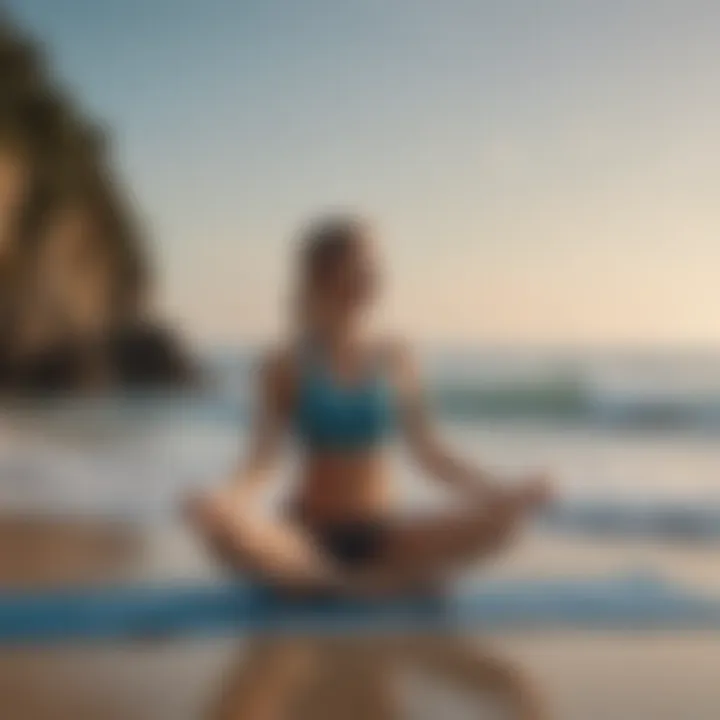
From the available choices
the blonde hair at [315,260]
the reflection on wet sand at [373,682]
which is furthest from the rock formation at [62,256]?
the reflection on wet sand at [373,682]

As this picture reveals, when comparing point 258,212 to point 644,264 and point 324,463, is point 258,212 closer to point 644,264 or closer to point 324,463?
point 324,463

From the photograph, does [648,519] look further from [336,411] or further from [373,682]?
[373,682]

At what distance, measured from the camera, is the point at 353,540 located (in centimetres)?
132

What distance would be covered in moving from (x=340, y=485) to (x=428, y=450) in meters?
0.11

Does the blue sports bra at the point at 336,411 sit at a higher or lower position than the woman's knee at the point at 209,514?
higher

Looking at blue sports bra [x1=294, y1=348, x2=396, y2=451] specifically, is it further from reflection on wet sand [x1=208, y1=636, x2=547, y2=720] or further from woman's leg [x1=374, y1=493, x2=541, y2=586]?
reflection on wet sand [x1=208, y1=636, x2=547, y2=720]

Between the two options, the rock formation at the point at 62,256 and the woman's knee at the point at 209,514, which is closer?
the woman's knee at the point at 209,514

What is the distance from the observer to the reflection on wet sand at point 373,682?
1.03m

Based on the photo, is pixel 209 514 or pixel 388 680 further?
pixel 209 514

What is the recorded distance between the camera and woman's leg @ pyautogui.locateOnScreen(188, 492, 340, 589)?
127 cm

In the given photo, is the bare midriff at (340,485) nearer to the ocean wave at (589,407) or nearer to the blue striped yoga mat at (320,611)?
the blue striped yoga mat at (320,611)

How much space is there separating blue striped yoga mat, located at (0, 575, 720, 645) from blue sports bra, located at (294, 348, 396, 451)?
0.17m

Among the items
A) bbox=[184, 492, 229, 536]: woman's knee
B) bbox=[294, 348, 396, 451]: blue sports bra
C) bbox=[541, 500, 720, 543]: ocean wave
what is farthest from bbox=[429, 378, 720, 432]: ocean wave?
bbox=[184, 492, 229, 536]: woman's knee

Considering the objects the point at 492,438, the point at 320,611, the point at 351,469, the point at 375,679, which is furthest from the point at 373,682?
the point at 492,438
